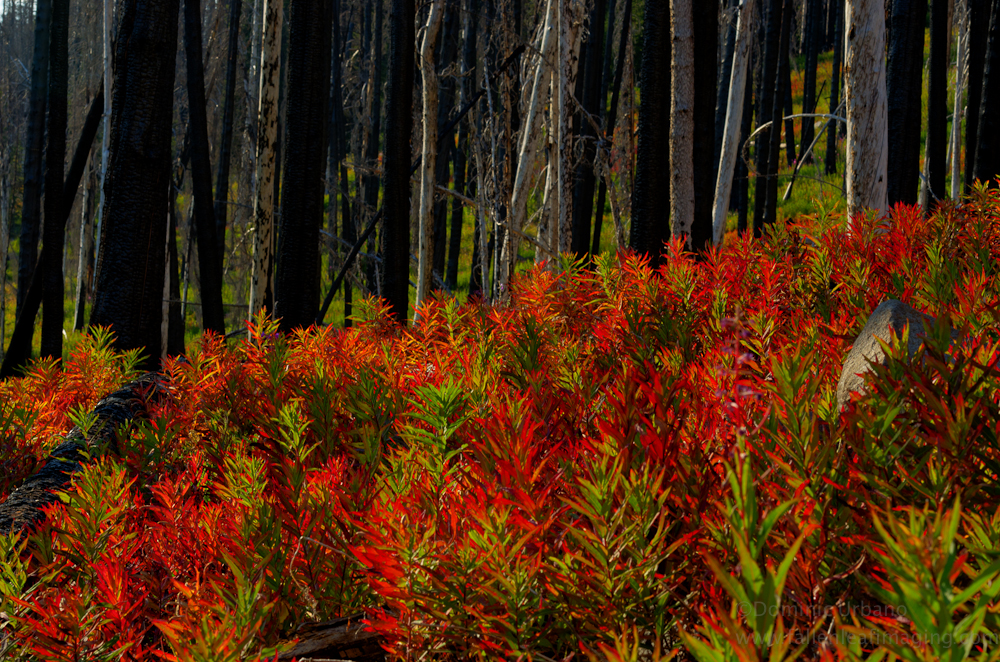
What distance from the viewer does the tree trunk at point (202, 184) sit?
6852 millimetres

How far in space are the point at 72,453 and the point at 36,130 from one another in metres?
7.80

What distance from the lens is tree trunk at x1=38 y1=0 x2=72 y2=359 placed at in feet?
20.5

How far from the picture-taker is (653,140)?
458 cm

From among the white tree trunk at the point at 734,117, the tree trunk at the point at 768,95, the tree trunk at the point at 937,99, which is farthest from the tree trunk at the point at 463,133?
the tree trunk at the point at 937,99

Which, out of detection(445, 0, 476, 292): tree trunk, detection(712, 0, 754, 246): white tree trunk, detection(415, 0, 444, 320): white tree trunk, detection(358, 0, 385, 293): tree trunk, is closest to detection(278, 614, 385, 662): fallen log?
detection(415, 0, 444, 320): white tree trunk

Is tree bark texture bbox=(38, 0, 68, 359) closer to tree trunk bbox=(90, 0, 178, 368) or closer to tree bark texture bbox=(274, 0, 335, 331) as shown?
tree trunk bbox=(90, 0, 178, 368)

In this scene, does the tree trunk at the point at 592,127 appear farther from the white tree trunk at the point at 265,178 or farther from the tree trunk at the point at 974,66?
the white tree trunk at the point at 265,178

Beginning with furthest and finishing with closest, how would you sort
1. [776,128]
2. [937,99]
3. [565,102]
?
[776,128], [937,99], [565,102]

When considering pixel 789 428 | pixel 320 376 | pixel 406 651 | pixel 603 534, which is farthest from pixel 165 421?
pixel 789 428

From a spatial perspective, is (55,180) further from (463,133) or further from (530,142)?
(463,133)

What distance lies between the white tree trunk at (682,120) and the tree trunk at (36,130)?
6.64 meters

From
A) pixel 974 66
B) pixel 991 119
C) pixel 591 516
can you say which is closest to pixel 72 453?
pixel 591 516

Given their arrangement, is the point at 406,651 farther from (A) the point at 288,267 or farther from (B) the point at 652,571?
(A) the point at 288,267

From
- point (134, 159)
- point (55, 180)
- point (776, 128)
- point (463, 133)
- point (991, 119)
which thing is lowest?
point (134, 159)
